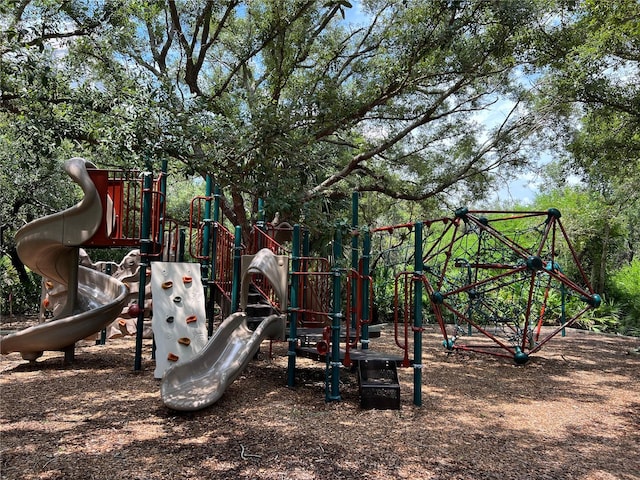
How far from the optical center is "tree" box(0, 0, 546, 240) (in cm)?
666

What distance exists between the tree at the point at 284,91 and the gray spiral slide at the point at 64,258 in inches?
29.7

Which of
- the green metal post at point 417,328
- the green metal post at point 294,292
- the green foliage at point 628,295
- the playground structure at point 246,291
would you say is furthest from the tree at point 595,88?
the green metal post at point 294,292

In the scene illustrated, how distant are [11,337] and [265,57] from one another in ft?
26.5

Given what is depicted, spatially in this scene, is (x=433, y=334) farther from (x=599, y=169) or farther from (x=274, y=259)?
(x=274, y=259)

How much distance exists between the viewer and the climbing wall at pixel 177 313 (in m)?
6.41

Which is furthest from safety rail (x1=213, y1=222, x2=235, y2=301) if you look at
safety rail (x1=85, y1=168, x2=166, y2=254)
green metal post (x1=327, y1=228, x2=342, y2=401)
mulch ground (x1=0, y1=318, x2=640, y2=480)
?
green metal post (x1=327, y1=228, x2=342, y2=401)

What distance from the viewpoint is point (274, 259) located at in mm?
6094

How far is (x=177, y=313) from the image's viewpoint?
6.79 metres

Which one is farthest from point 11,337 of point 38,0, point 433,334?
point 433,334

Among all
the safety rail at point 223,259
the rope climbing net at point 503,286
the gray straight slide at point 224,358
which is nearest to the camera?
the gray straight slide at point 224,358

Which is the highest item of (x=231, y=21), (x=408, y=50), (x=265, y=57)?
A: (x=231, y=21)

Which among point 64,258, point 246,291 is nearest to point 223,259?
point 246,291

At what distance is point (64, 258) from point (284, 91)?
291 inches

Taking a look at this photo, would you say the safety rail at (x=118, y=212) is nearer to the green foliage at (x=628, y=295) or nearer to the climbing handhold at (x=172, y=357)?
the climbing handhold at (x=172, y=357)
